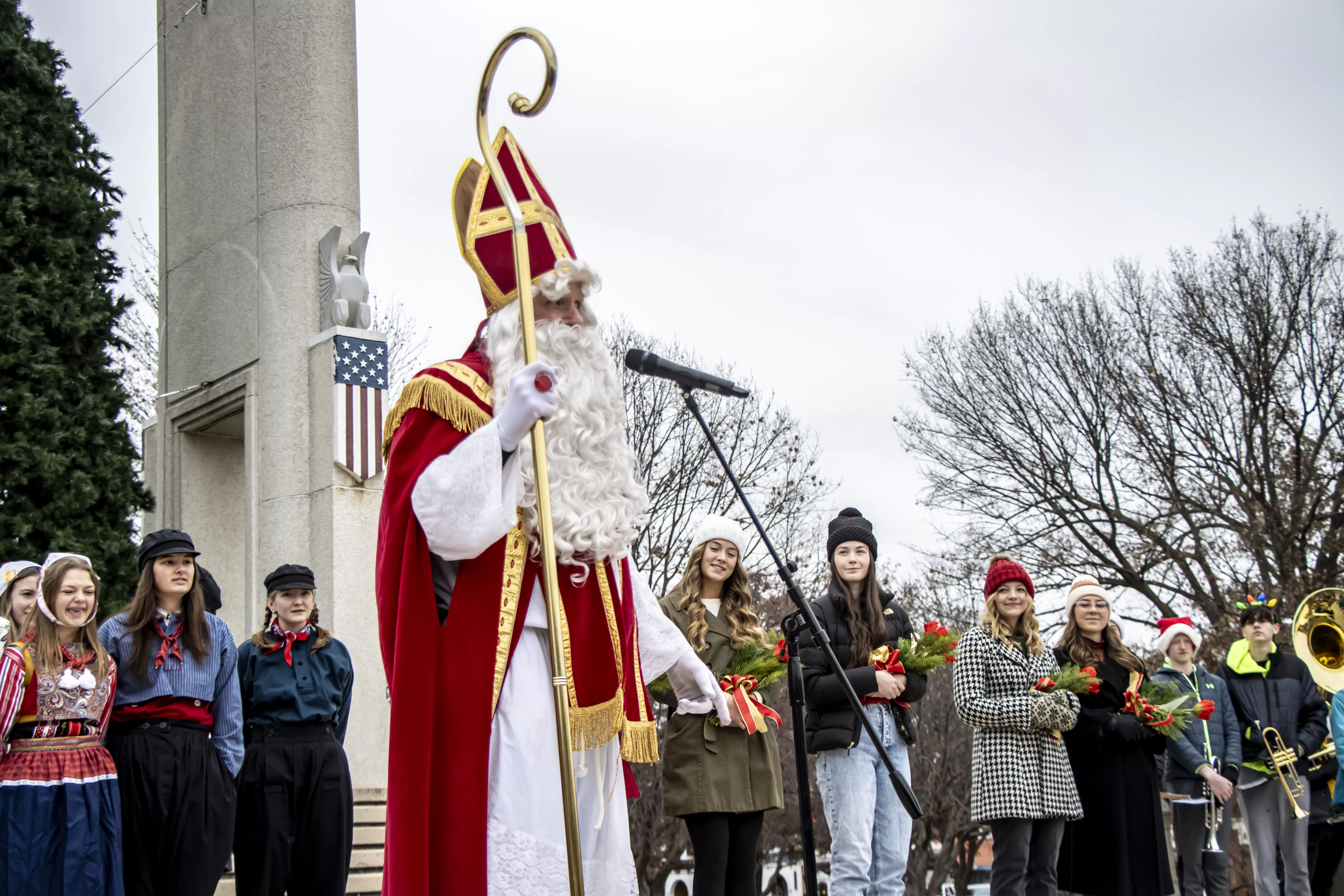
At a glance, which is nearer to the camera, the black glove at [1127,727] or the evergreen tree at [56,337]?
the black glove at [1127,727]

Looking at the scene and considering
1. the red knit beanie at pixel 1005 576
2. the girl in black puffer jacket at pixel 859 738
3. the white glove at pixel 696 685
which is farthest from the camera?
the red knit beanie at pixel 1005 576

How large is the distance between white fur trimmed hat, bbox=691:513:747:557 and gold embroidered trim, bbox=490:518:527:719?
2.86 m

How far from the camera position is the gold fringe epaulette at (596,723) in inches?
136

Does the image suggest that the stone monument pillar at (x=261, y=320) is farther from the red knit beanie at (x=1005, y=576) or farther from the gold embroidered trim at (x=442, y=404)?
the gold embroidered trim at (x=442, y=404)

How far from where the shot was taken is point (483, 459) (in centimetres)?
324

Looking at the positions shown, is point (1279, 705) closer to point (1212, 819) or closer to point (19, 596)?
point (1212, 819)

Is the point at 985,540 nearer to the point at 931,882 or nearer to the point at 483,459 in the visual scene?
the point at 931,882

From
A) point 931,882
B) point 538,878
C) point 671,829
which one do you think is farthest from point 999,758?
point 931,882

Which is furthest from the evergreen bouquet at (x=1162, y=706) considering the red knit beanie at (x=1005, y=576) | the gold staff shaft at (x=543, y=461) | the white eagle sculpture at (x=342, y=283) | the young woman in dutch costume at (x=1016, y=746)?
the white eagle sculpture at (x=342, y=283)

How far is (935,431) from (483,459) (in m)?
21.4

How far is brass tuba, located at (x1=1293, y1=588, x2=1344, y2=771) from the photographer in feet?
28.7

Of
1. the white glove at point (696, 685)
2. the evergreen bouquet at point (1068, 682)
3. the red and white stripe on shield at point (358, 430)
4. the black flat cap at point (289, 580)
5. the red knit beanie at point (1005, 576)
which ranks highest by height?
the red and white stripe on shield at point (358, 430)

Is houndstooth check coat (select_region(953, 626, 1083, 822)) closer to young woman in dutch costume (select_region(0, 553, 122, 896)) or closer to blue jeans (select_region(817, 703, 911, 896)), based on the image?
blue jeans (select_region(817, 703, 911, 896))

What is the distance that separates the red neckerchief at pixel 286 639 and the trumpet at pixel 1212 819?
548 centimetres
